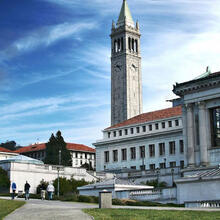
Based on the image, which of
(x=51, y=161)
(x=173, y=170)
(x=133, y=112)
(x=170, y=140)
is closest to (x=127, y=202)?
(x=173, y=170)

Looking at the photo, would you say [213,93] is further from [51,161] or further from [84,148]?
[84,148]

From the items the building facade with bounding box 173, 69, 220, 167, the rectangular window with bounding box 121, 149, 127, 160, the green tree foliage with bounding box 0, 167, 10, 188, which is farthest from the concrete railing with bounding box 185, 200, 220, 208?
the rectangular window with bounding box 121, 149, 127, 160

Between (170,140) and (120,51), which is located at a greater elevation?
(120,51)

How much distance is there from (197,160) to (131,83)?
8737 cm

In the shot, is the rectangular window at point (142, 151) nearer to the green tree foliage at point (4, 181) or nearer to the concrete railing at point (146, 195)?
the green tree foliage at point (4, 181)

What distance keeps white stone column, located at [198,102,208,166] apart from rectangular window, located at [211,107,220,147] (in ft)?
2.79

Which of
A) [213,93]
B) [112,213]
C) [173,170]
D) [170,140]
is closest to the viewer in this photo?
[112,213]

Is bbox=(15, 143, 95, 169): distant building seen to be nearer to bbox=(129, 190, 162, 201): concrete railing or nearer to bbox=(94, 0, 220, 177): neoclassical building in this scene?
bbox=(94, 0, 220, 177): neoclassical building

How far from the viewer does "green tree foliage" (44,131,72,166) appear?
105438 mm

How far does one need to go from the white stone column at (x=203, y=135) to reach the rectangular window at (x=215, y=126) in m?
0.85

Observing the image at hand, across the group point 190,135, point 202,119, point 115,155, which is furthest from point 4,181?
point 115,155

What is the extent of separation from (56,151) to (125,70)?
4546 cm

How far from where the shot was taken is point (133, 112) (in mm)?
140625

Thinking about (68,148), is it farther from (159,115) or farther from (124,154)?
(159,115)
